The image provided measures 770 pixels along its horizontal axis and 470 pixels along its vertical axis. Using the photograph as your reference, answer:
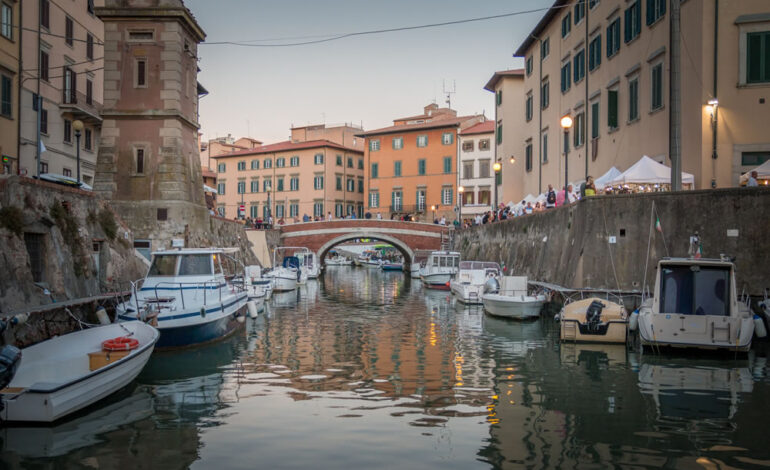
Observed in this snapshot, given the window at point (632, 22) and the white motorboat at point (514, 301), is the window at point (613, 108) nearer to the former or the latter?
the window at point (632, 22)

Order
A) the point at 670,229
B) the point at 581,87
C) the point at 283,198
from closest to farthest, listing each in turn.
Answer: the point at 670,229 → the point at 581,87 → the point at 283,198

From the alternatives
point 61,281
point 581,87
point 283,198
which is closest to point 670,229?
point 581,87

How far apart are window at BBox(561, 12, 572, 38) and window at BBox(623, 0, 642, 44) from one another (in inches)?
323

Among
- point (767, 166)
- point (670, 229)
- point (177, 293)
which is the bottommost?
point (177, 293)

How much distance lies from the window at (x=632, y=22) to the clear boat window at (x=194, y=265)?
19348 millimetres

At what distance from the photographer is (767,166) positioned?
21.3 m

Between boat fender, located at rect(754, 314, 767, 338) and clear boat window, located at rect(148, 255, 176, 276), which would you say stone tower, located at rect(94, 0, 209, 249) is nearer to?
clear boat window, located at rect(148, 255, 176, 276)

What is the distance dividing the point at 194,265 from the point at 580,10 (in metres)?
24.9

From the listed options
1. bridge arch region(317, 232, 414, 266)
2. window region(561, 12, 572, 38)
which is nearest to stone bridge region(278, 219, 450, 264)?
bridge arch region(317, 232, 414, 266)

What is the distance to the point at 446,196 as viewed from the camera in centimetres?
7025

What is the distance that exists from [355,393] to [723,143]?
1670cm

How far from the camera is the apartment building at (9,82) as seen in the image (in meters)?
27.3

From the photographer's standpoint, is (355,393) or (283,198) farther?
(283,198)

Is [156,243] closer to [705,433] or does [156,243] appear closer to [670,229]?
[670,229]
